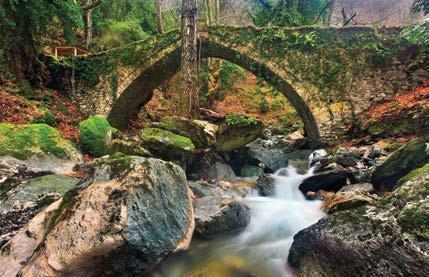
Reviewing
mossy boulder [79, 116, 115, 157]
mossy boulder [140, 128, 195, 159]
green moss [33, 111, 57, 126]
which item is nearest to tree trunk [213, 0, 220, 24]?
green moss [33, 111, 57, 126]

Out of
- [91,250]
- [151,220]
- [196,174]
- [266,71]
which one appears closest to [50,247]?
[91,250]

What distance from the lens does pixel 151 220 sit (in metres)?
3.20

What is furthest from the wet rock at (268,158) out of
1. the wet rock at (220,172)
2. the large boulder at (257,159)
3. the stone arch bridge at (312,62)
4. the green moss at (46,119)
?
the green moss at (46,119)

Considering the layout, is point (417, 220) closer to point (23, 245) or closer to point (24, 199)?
point (23, 245)

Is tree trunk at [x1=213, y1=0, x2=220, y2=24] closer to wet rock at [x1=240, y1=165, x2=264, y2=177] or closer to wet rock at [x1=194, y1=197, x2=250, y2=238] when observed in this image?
wet rock at [x1=240, y1=165, x2=264, y2=177]

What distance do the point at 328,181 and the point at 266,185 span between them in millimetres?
1193

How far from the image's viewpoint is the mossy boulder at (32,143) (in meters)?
6.10

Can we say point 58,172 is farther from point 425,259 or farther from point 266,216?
point 425,259

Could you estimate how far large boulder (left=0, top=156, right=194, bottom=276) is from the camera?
276cm

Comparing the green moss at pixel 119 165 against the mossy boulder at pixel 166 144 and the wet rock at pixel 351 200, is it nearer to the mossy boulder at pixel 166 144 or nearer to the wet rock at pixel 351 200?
the wet rock at pixel 351 200

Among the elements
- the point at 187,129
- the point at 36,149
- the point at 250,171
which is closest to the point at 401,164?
the point at 250,171

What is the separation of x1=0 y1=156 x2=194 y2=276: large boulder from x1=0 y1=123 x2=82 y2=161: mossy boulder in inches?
129

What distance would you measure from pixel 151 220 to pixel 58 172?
3.52 m

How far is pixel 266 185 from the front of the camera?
693 cm
